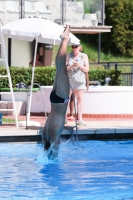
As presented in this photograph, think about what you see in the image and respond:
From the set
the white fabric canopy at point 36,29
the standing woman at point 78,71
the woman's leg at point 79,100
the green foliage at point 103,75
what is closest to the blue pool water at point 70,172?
the woman's leg at point 79,100

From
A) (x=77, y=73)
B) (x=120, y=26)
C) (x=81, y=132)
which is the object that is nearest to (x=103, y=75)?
(x=77, y=73)

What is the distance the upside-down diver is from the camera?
1092cm

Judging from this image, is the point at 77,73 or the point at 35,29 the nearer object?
the point at 35,29

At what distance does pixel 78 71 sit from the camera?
1600cm

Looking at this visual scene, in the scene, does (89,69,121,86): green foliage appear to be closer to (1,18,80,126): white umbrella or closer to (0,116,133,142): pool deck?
(0,116,133,142): pool deck

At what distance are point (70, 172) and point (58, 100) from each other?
1059mm

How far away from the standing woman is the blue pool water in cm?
187

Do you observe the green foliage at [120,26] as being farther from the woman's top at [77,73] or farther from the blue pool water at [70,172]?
the blue pool water at [70,172]

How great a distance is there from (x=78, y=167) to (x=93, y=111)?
20.0 feet

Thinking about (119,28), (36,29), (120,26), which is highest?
(120,26)

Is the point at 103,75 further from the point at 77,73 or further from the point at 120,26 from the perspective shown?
the point at 120,26

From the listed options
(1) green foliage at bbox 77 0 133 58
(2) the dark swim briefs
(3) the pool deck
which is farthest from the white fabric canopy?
(1) green foliage at bbox 77 0 133 58

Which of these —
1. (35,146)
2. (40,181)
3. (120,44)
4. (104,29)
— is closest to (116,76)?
(104,29)

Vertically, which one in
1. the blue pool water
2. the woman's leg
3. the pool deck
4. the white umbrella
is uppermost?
the white umbrella
